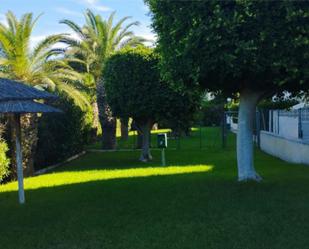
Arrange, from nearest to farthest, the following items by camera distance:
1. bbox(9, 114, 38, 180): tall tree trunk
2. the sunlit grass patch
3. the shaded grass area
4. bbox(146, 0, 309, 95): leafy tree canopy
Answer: bbox(146, 0, 309, 95): leafy tree canopy
the sunlit grass patch
bbox(9, 114, 38, 180): tall tree trunk
the shaded grass area

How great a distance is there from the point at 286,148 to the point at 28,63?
35.0 feet

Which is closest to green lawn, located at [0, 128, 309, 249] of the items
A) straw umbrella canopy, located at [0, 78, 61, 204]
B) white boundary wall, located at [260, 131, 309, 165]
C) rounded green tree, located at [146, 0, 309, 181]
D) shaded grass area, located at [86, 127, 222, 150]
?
straw umbrella canopy, located at [0, 78, 61, 204]

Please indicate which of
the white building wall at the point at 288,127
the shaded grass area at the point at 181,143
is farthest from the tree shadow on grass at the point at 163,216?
the shaded grass area at the point at 181,143

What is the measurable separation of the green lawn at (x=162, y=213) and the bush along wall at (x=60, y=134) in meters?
5.73

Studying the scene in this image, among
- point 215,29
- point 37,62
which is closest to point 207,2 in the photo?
point 215,29

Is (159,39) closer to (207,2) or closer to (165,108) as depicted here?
(207,2)

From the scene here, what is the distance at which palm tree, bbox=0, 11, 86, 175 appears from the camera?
54.4 feet

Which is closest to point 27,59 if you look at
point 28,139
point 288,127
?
point 28,139

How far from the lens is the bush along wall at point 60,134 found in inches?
740

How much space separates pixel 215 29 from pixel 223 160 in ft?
31.9

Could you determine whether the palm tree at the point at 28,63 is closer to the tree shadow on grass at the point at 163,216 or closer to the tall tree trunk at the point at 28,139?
the tall tree trunk at the point at 28,139

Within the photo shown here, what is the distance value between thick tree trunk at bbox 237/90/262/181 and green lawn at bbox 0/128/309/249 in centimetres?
39

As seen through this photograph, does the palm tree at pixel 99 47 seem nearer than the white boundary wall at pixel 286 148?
No

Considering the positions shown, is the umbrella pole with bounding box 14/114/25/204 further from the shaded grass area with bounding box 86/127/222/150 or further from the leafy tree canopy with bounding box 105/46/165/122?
the shaded grass area with bounding box 86/127/222/150
